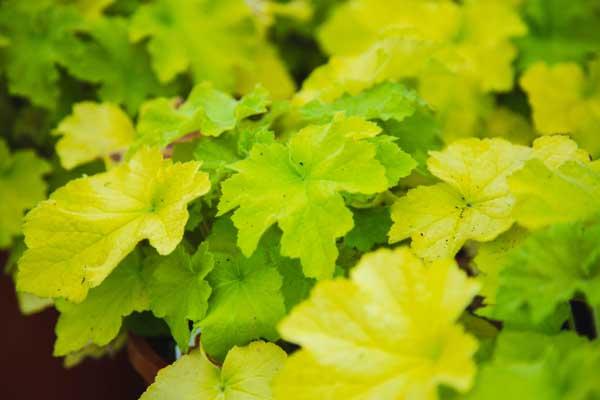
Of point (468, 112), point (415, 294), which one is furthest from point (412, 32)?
point (415, 294)

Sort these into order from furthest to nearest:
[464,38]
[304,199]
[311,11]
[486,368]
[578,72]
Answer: [311,11]
[464,38]
[578,72]
[304,199]
[486,368]

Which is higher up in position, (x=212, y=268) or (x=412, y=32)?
(x=412, y=32)

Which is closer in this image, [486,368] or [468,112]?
[486,368]

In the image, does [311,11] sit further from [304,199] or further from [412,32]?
[304,199]

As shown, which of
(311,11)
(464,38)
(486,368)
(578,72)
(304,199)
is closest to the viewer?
(486,368)

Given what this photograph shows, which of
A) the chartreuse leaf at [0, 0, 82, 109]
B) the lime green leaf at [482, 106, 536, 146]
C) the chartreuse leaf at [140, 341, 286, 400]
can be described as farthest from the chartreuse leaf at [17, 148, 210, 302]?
the lime green leaf at [482, 106, 536, 146]

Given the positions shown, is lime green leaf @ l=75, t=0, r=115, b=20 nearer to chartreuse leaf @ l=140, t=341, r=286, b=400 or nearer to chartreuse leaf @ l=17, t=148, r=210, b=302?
chartreuse leaf @ l=17, t=148, r=210, b=302

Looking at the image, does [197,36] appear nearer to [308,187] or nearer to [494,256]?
[308,187]
